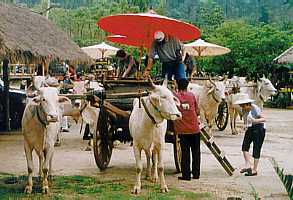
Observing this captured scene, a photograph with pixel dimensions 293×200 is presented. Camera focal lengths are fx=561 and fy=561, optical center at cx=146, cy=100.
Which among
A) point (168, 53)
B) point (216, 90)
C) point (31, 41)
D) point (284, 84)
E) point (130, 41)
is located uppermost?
point (31, 41)

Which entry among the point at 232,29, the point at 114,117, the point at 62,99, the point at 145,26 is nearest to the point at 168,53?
the point at 145,26

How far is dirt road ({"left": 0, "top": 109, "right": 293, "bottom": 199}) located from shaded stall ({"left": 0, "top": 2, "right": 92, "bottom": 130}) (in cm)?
232

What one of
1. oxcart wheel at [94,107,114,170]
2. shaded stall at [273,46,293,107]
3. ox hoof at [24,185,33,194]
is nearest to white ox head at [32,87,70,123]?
ox hoof at [24,185,33,194]

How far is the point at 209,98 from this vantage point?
50.6 feet

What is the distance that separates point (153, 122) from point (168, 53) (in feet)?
7.69

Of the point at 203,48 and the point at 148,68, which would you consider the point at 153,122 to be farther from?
the point at 203,48

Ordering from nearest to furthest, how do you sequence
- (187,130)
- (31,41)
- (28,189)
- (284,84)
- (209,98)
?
(28,189) < (187,130) < (209,98) < (31,41) < (284,84)

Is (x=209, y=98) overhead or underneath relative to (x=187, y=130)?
overhead

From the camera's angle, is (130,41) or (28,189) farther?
(130,41)

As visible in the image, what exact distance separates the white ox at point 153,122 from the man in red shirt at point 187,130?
0.76m

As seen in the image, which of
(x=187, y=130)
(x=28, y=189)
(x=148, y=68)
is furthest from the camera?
(x=148, y=68)

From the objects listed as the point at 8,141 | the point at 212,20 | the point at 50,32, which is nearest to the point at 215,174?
the point at 8,141

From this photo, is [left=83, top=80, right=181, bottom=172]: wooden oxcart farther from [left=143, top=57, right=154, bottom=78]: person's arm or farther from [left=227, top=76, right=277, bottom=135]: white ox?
[left=227, top=76, right=277, bottom=135]: white ox

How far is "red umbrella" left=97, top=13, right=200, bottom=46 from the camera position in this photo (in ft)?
33.8
